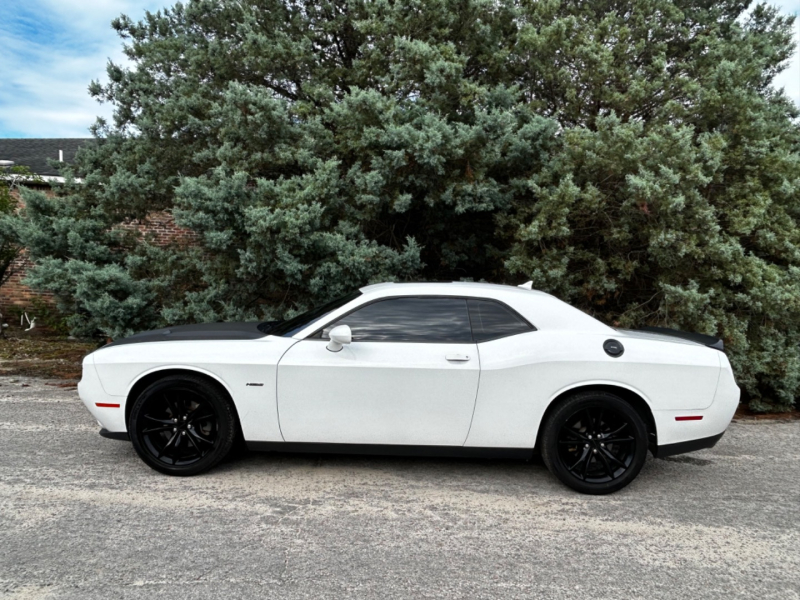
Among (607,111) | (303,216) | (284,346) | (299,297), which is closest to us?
(284,346)

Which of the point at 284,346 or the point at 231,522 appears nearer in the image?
the point at 231,522

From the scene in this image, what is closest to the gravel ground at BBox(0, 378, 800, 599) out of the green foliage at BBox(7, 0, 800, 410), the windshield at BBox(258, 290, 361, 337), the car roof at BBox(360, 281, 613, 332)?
the windshield at BBox(258, 290, 361, 337)

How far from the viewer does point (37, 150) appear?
Answer: 53.1 feet

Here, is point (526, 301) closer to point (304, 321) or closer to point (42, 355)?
point (304, 321)

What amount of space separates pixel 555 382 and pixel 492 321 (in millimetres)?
613

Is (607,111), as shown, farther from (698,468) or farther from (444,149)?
(698,468)

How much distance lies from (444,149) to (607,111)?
112 inches

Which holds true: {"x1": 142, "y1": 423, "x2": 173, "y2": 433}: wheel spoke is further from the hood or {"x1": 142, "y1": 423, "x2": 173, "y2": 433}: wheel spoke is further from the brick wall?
the brick wall

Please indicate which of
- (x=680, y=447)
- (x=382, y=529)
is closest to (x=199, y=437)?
(x=382, y=529)

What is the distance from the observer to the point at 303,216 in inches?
259

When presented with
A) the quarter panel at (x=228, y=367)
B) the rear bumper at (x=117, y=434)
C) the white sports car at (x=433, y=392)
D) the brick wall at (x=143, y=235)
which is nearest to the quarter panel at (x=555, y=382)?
the white sports car at (x=433, y=392)

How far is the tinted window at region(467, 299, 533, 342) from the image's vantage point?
410 centimetres

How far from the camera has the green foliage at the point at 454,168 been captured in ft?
22.0

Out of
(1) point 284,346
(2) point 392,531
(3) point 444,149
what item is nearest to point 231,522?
(2) point 392,531
